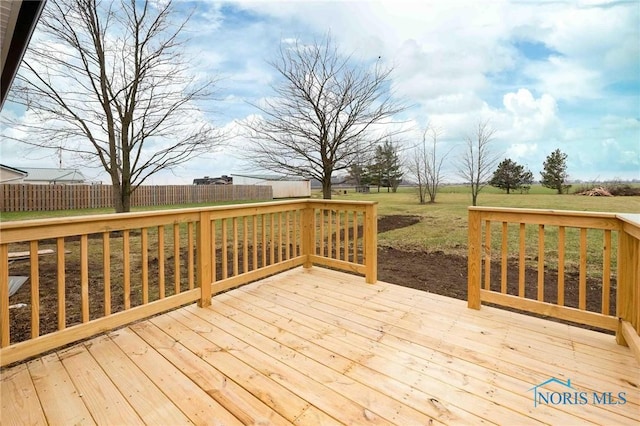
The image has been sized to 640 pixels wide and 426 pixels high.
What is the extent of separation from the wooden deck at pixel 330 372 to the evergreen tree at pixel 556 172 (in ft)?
15.2

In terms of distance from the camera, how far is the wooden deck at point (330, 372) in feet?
4.89

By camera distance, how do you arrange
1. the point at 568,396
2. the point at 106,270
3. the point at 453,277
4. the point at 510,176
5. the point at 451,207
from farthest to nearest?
the point at 451,207 → the point at 510,176 → the point at 453,277 → the point at 106,270 → the point at 568,396

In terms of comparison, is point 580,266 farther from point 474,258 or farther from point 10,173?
point 10,173

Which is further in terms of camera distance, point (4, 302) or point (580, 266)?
point (580, 266)

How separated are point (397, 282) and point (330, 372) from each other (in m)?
2.60

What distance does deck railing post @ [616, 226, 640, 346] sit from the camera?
2.01m

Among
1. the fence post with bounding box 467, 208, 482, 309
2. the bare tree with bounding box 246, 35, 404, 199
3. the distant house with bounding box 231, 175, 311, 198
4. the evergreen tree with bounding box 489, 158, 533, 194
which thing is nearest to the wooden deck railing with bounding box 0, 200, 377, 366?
the fence post with bounding box 467, 208, 482, 309

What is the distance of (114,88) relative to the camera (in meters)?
5.77

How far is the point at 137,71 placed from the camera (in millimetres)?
5855

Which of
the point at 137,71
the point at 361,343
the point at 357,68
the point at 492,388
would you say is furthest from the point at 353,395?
the point at 137,71

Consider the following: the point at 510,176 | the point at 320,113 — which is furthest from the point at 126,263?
the point at 510,176

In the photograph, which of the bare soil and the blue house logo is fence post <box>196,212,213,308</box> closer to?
the bare soil

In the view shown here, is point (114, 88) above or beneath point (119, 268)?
above

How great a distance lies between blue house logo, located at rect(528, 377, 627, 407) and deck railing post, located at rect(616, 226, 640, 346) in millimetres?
684
